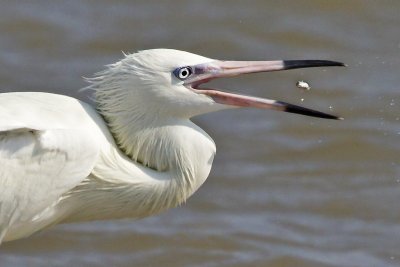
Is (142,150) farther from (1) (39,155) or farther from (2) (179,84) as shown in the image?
(1) (39,155)

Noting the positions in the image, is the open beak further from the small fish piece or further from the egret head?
the small fish piece

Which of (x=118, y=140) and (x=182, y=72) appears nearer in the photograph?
(x=182, y=72)

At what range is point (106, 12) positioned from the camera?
443 inches

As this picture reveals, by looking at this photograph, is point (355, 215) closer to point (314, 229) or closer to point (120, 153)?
point (314, 229)

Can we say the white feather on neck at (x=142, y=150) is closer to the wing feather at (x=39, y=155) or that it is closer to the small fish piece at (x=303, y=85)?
the wing feather at (x=39, y=155)

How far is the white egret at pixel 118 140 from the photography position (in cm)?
699

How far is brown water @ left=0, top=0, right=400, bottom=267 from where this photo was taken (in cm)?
865

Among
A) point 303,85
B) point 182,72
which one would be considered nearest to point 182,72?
point 182,72

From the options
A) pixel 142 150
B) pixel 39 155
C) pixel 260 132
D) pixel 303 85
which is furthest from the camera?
pixel 303 85

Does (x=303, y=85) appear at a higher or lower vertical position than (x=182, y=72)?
lower

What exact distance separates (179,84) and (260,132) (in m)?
2.80

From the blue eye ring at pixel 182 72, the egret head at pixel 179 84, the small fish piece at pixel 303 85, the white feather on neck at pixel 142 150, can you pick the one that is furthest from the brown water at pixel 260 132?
the blue eye ring at pixel 182 72

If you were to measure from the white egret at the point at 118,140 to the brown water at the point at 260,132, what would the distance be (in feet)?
4.22

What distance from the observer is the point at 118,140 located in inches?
291
